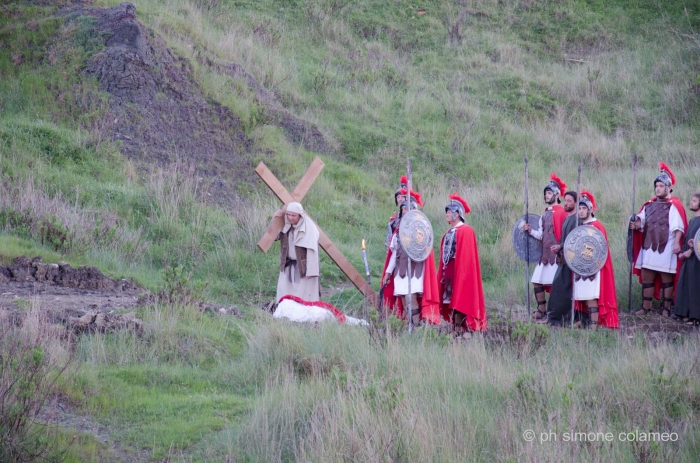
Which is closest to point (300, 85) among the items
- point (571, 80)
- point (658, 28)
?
point (571, 80)

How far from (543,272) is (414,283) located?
2.29 metres

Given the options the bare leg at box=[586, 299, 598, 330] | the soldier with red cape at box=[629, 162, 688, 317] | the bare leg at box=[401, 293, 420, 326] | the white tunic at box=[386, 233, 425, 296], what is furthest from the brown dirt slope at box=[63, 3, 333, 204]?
the soldier with red cape at box=[629, 162, 688, 317]

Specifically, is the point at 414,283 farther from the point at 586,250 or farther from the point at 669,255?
the point at 669,255

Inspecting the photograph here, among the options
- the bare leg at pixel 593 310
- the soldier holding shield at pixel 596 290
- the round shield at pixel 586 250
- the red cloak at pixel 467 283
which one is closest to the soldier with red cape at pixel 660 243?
the soldier holding shield at pixel 596 290

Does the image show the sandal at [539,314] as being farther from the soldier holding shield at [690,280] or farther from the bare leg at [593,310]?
the soldier holding shield at [690,280]

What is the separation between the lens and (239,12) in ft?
75.5

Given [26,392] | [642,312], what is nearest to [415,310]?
[642,312]

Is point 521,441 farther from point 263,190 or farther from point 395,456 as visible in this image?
point 263,190

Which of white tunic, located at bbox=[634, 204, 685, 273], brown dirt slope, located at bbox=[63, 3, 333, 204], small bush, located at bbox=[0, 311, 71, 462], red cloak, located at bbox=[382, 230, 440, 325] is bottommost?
small bush, located at bbox=[0, 311, 71, 462]

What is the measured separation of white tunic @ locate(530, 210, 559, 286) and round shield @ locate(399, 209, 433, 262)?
2.62 m

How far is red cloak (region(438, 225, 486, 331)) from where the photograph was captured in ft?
33.9

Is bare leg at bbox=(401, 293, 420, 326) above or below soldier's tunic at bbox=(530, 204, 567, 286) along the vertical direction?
below

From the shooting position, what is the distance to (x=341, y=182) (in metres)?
16.9

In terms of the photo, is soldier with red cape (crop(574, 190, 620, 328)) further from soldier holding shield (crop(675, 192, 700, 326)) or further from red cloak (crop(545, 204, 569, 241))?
soldier holding shield (crop(675, 192, 700, 326))
